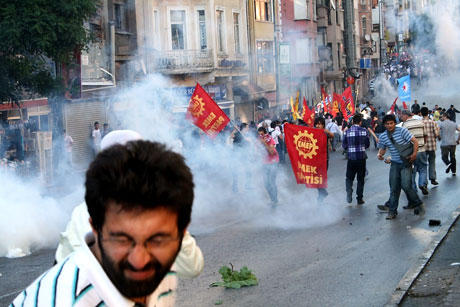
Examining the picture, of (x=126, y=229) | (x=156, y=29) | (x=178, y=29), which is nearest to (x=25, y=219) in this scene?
(x=126, y=229)

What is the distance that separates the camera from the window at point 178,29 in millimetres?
33438

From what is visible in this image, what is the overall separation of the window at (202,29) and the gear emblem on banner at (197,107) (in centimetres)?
1848

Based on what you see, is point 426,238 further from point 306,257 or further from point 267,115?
point 267,115

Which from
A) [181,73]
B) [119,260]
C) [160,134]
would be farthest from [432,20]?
[119,260]

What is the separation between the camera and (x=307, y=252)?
942 centimetres

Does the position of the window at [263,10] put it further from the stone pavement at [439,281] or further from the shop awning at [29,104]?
the stone pavement at [439,281]

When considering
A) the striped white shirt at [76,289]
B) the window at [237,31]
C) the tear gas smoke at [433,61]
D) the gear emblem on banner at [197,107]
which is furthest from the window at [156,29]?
the tear gas smoke at [433,61]

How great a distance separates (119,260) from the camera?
1.68 meters

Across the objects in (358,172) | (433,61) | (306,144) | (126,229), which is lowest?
(358,172)

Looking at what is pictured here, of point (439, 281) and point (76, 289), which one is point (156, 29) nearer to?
point (439, 281)

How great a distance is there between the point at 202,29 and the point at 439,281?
28047 millimetres

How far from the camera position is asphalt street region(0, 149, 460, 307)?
7.32 metres

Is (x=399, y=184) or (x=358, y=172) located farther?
(x=358, y=172)

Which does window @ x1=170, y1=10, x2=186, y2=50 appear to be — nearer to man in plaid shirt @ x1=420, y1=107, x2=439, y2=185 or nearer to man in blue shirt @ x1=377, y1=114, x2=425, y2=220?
man in plaid shirt @ x1=420, y1=107, x2=439, y2=185
